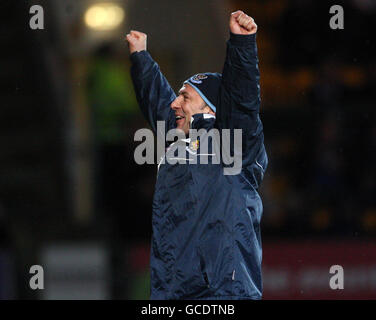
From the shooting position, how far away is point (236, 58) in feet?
12.4

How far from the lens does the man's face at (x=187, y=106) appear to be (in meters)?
4.12

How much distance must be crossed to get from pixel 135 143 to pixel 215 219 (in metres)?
4.87

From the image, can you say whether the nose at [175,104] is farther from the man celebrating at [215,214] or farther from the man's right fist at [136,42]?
the man's right fist at [136,42]

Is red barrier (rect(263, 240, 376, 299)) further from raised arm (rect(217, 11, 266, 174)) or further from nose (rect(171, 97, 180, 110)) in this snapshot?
raised arm (rect(217, 11, 266, 174))

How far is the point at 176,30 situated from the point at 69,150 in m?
2.20

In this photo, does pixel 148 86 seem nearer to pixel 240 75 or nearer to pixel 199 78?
pixel 199 78

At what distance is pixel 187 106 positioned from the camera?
4145 mm

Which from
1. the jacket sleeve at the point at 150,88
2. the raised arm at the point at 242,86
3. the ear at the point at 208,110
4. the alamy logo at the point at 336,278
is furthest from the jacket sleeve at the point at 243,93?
the alamy logo at the point at 336,278

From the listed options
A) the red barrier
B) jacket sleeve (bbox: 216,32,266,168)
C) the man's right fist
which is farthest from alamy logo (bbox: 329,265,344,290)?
jacket sleeve (bbox: 216,32,266,168)

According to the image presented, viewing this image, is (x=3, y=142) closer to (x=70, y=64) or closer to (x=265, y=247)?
(x=70, y=64)

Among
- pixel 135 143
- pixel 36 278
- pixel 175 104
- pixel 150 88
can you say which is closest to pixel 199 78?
pixel 175 104

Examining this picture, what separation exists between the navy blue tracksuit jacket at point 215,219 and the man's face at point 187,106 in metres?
0.06

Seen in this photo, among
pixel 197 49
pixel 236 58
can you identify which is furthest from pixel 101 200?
pixel 236 58

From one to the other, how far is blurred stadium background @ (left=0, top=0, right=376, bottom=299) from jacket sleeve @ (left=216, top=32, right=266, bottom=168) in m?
4.55
